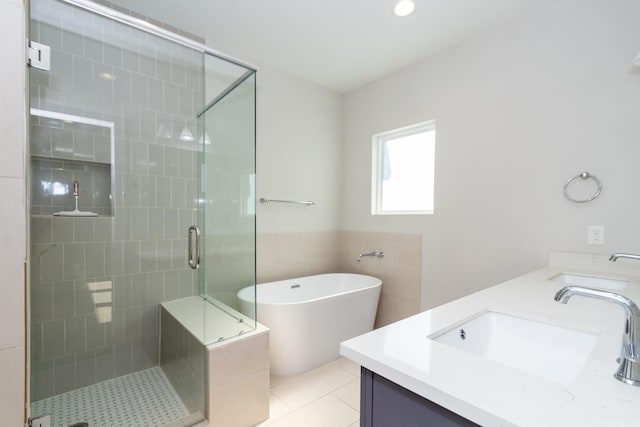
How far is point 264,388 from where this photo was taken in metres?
1.74

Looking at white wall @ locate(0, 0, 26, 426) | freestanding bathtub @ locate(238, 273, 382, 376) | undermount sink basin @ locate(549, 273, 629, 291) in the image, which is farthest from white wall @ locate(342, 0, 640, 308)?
white wall @ locate(0, 0, 26, 426)

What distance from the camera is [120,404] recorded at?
1.82 m

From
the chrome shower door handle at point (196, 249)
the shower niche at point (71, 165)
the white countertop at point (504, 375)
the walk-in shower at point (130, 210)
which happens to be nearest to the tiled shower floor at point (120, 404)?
the walk-in shower at point (130, 210)

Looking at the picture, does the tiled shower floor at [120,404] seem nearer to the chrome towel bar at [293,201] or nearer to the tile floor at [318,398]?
the tile floor at [318,398]

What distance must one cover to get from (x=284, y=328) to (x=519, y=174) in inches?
77.7

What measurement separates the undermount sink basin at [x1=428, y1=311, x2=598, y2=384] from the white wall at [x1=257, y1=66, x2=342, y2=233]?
2.11 metres

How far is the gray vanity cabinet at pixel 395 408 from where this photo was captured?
1.94ft

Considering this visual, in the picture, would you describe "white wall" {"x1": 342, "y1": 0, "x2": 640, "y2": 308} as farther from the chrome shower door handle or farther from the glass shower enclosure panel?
the chrome shower door handle

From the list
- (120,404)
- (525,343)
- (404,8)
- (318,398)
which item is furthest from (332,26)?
(120,404)

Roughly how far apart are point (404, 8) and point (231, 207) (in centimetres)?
175

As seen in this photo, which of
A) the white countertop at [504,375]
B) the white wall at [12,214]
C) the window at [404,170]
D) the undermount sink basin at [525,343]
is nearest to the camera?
the white countertop at [504,375]

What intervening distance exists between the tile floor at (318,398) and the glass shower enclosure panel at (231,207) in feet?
1.88

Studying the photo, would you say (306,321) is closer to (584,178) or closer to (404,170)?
(404,170)

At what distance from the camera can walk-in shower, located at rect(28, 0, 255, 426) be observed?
180 cm
